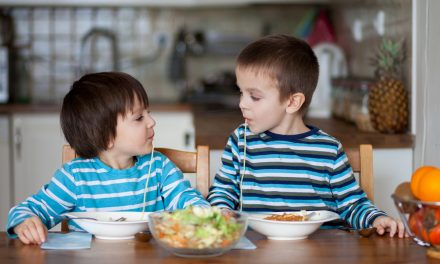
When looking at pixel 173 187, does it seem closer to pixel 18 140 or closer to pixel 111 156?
pixel 111 156

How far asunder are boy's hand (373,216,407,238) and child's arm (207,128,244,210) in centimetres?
39

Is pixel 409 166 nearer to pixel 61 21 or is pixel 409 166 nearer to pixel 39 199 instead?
pixel 39 199

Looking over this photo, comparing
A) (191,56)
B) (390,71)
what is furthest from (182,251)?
(191,56)

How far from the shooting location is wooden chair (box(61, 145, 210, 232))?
1.78 metres

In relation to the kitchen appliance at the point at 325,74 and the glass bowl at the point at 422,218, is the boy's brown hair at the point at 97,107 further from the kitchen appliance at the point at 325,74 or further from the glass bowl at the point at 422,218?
the kitchen appliance at the point at 325,74

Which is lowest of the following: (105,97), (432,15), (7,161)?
(7,161)

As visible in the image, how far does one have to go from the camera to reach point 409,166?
252 centimetres

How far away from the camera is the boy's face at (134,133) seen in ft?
5.64

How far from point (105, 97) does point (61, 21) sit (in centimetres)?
289

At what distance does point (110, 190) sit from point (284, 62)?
1.70ft

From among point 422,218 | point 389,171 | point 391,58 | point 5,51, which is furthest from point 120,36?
point 422,218

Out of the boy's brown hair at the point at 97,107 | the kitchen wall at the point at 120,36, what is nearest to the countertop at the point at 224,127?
the kitchen wall at the point at 120,36

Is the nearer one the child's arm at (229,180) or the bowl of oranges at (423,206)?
the bowl of oranges at (423,206)

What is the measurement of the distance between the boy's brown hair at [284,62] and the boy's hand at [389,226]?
430mm
